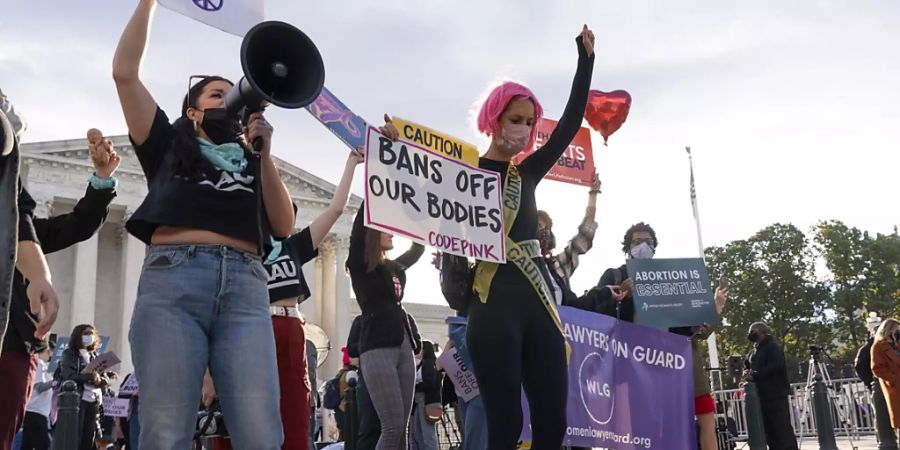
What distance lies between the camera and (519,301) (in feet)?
13.3

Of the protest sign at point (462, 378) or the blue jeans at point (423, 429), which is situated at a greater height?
the protest sign at point (462, 378)

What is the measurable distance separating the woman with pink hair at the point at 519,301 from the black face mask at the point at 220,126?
143 centimetres

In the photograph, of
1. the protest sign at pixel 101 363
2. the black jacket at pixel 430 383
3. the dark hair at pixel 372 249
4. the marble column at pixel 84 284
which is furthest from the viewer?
the marble column at pixel 84 284

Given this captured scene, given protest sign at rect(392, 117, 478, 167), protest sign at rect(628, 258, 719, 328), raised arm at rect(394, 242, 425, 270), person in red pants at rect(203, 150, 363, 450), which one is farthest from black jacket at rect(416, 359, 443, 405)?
protest sign at rect(392, 117, 478, 167)

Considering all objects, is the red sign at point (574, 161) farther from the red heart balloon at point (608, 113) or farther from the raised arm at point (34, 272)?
the raised arm at point (34, 272)

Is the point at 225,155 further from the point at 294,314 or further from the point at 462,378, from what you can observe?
the point at 462,378

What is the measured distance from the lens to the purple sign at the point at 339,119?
473cm

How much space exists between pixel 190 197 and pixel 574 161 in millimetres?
6028

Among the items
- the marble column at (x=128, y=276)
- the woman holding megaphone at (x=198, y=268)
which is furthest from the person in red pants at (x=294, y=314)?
the marble column at (x=128, y=276)

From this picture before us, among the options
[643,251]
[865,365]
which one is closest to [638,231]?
[643,251]

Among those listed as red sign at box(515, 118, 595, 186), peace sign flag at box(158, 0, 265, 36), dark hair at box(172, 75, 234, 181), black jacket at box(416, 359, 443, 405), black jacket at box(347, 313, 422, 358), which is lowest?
black jacket at box(416, 359, 443, 405)

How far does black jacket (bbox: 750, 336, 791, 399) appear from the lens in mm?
11734

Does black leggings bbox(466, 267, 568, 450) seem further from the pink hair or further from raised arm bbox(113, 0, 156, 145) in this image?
raised arm bbox(113, 0, 156, 145)

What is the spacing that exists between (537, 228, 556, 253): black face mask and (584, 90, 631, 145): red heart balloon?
6.45 ft
